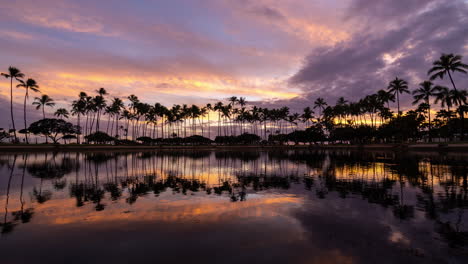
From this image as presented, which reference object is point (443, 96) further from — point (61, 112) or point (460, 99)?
point (61, 112)

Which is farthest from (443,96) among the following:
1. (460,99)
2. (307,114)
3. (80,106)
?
(80,106)

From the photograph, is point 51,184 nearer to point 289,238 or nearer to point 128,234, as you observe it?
point 128,234

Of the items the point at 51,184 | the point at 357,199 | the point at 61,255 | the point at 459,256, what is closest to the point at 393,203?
the point at 357,199

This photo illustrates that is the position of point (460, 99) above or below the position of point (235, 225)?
above

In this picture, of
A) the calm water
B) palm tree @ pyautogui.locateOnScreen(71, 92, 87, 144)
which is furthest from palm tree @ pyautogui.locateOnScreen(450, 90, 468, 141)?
palm tree @ pyautogui.locateOnScreen(71, 92, 87, 144)

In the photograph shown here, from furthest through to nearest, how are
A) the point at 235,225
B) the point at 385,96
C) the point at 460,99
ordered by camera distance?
the point at 385,96 < the point at 460,99 < the point at 235,225

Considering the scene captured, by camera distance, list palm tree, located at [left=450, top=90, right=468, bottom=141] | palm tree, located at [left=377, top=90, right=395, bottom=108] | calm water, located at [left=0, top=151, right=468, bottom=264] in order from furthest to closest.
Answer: palm tree, located at [left=377, top=90, right=395, bottom=108] → palm tree, located at [left=450, top=90, right=468, bottom=141] → calm water, located at [left=0, top=151, right=468, bottom=264]

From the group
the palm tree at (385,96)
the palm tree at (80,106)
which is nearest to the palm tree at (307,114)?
the palm tree at (385,96)

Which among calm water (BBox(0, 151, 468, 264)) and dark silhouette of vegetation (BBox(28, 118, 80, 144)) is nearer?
calm water (BBox(0, 151, 468, 264))

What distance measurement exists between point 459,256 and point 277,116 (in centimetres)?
16019

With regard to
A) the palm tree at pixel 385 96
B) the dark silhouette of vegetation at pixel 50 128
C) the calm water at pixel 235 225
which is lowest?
the calm water at pixel 235 225

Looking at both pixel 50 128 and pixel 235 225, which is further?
pixel 50 128

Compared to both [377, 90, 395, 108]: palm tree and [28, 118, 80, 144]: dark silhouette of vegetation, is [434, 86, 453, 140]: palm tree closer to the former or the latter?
[377, 90, 395, 108]: palm tree

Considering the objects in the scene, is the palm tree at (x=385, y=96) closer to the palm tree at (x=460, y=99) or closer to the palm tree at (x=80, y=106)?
the palm tree at (x=460, y=99)
